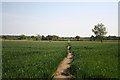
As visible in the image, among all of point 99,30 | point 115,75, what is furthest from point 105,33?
point 115,75

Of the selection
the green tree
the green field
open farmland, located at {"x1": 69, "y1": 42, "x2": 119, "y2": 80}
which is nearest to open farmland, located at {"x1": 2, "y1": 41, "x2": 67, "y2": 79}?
the green field

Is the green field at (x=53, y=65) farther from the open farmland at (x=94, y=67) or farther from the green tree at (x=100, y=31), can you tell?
the green tree at (x=100, y=31)

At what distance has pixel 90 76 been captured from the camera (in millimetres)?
6836

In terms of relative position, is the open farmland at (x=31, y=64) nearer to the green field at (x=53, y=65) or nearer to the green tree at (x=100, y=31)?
the green field at (x=53, y=65)

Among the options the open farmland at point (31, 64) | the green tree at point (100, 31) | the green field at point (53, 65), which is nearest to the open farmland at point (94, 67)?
the green field at point (53, 65)

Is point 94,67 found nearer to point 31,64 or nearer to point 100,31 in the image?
point 31,64

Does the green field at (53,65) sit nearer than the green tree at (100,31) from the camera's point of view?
Yes

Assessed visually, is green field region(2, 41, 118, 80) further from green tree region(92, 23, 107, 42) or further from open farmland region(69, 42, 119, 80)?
green tree region(92, 23, 107, 42)

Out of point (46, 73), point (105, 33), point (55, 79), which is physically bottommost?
point (55, 79)

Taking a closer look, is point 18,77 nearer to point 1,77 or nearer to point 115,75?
point 1,77

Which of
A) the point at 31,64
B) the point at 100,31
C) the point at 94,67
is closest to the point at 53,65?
the point at 31,64

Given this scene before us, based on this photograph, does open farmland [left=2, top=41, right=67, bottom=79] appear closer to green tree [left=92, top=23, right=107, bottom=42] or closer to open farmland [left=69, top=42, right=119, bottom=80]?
open farmland [left=69, top=42, right=119, bottom=80]

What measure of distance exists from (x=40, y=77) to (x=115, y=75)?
15.1 ft

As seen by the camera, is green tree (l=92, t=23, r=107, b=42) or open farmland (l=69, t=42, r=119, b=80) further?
green tree (l=92, t=23, r=107, b=42)
